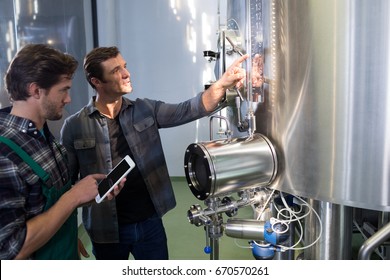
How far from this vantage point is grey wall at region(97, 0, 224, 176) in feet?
13.0

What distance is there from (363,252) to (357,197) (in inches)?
6.0

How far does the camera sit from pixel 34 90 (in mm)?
927

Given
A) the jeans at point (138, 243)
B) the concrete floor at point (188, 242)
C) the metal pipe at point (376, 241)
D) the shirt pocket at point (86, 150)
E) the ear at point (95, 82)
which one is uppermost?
the ear at point (95, 82)

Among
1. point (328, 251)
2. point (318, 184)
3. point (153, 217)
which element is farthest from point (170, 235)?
point (318, 184)

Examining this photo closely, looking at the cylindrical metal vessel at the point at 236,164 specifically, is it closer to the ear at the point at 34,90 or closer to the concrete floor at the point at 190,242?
the ear at the point at 34,90

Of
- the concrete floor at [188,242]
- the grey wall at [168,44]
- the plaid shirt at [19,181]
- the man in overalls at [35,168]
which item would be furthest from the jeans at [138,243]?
the grey wall at [168,44]

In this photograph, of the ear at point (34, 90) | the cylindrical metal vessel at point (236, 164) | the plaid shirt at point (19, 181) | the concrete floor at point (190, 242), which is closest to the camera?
the plaid shirt at point (19, 181)

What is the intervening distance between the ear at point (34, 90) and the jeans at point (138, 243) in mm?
682

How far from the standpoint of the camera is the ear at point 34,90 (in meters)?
0.92

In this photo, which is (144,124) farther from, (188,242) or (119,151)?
(188,242)

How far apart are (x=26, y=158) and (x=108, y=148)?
0.55m

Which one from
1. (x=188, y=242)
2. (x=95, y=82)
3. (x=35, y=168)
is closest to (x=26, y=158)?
(x=35, y=168)

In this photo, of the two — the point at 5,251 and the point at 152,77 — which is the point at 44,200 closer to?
the point at 5,251

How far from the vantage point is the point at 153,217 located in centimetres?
147
